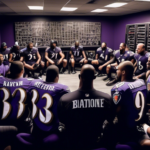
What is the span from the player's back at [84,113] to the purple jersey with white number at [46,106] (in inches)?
12.6

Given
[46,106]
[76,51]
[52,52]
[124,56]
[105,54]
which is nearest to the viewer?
[46,106]

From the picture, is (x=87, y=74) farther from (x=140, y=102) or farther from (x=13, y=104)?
(x=13, y=104)

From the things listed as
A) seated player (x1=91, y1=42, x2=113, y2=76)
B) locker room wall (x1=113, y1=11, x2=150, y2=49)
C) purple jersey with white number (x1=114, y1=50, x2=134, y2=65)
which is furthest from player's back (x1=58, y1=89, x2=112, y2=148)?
locker room wall (x1=113, y1=11, x2=150, y2=49)

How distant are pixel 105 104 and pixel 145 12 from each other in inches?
257

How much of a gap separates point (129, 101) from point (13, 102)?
1.29 metres

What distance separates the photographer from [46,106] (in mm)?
1900

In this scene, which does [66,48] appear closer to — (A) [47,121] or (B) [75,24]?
(B) [75,24]

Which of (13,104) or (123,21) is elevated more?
(123,21)

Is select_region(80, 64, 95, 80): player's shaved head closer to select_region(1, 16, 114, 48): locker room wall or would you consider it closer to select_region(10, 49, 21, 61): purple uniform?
select_region(10, 49, 21, 61): purple uniform

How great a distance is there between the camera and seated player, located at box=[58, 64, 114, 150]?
61.3 inches

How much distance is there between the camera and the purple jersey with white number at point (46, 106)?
1900 millimetres

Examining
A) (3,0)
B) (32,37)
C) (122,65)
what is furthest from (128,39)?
(122,65)

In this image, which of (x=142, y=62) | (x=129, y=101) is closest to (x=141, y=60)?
(x=142, y=62)

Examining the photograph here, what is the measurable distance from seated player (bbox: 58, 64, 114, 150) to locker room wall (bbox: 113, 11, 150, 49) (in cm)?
632
